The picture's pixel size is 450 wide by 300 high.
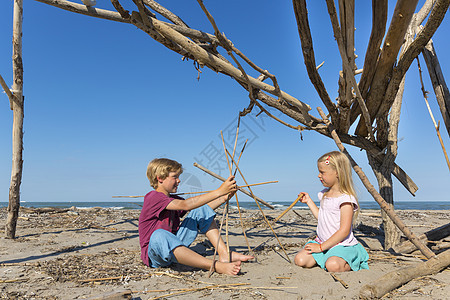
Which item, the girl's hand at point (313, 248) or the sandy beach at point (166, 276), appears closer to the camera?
the sandy beach at point (166, 276)

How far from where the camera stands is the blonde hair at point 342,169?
8.62ft

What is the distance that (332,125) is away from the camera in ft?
9.70

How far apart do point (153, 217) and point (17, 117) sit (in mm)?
2993

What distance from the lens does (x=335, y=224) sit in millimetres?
2574

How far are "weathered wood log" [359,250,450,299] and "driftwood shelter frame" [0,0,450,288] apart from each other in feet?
0.52

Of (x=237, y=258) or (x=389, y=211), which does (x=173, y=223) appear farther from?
(x=389, y=211)

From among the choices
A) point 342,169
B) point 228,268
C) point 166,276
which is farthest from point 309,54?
point 166,276

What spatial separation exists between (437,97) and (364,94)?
28.5 inches

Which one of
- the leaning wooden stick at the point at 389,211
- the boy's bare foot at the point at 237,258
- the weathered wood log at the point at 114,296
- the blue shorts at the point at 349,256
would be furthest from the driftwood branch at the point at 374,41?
the weathered wood log at the point at 114,296

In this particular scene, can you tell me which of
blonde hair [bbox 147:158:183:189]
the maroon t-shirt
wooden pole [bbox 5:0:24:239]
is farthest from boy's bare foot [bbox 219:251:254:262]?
wooden pole [bbox 5:0:24:239]

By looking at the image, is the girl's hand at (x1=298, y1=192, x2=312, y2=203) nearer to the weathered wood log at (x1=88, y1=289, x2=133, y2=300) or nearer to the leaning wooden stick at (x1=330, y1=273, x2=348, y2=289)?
the leaning wooden stick at (x1=330, y1=273, x2=348, y2=289)

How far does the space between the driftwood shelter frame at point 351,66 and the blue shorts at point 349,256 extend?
409 mm

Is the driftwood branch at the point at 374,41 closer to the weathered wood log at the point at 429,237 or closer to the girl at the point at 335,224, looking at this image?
the girl at the point at 335,224

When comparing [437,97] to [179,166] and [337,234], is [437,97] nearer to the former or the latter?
[337,234]
